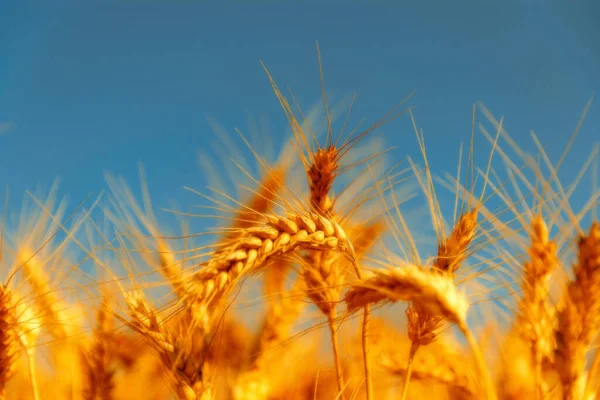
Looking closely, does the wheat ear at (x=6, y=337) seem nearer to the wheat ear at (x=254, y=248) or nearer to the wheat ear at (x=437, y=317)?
the wheat ear at (x=254, y=248)

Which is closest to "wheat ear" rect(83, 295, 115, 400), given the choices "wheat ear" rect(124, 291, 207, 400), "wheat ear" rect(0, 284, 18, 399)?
"wheat ear" rect(0, 284, 18, 399)

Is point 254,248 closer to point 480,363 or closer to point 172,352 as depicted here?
point 172,352

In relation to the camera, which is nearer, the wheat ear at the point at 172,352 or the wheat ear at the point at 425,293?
the wheat ear at the point at 425,293

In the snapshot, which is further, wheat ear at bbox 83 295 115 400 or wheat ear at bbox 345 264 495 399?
wheat ear at bbox 83 295 115 400

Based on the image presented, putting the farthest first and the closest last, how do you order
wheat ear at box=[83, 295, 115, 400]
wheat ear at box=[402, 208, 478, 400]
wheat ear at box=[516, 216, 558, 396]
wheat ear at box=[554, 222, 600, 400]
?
wheat ear at box=[83, 295, 115, 400] → wheat ear at box=[516, 216, 558, 396] → wheat ear at box=[402, 208, 478, 400] → wheat ear at box=[554, 222, 600, 400]

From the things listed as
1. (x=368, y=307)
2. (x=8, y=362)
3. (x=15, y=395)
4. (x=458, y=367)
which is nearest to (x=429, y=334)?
(x=368, y=307)

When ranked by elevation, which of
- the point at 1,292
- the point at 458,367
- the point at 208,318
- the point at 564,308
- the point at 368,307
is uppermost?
the point at 1,292

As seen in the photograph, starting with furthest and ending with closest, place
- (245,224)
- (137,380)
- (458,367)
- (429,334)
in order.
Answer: (137,380) → (245,224) → (458,367) → (429,334)

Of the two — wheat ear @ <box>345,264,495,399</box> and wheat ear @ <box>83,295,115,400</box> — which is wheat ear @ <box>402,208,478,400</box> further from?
wheat ear @ <box>83,295,115,400</box>

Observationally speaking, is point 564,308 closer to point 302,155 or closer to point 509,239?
point 509,239

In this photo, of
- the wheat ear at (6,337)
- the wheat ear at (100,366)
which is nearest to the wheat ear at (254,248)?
the wheat ear at (6,337)

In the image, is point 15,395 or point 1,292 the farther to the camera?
point 15,395
